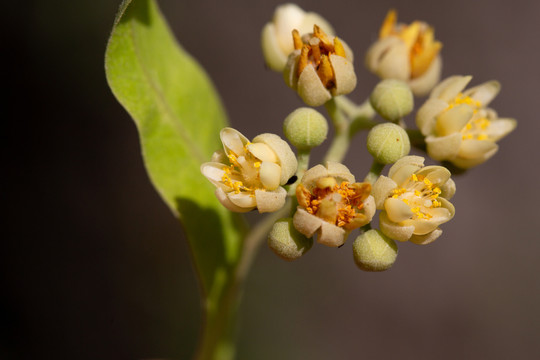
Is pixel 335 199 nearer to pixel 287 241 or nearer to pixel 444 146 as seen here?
pixel 287 241

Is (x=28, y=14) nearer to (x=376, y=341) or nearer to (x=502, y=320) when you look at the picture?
(x=376, y=341)

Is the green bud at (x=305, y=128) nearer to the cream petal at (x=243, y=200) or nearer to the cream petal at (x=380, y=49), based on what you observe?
the cream petal at (x=243, y=200)

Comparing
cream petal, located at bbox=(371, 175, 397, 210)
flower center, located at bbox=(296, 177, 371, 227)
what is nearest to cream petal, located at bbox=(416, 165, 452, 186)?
cream petal, located at bbox=(371, 175, 397, 210)

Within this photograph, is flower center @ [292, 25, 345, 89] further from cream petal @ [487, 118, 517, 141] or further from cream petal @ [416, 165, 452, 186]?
cream petal @ [487, 118, 517, 141]

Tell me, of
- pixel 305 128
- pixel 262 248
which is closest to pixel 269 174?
pixel 305 128

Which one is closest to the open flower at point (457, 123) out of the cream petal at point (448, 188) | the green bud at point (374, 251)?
the cream petal at point (448, 188)
